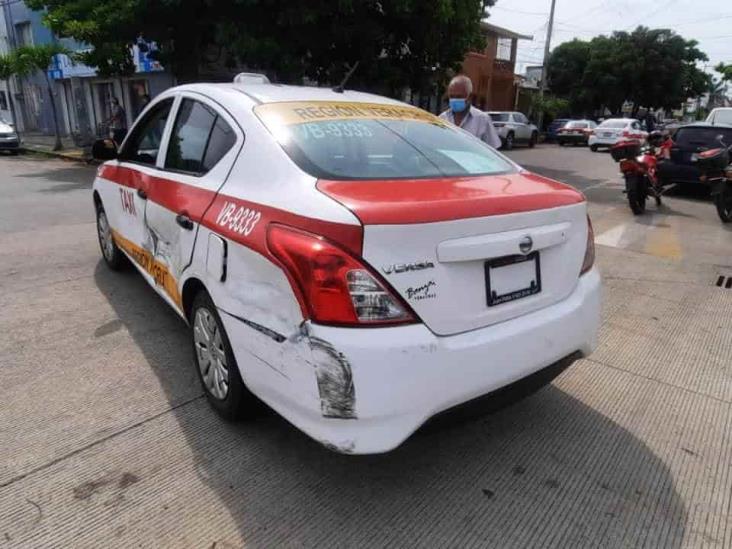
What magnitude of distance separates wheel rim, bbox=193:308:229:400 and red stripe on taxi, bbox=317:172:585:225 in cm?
95

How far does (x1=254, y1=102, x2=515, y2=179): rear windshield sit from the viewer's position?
2.47 m

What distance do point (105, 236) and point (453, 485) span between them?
13.2 ft

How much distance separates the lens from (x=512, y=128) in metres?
24.4

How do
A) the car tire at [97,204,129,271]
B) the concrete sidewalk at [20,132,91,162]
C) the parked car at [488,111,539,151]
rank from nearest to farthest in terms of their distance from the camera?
the car tire at [97,204,129,271], the concrete sidewalk at [20,132,91,162], the parked car at [488,111,539,151]

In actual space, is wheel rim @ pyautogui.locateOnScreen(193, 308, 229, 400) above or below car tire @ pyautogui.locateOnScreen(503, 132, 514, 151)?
above

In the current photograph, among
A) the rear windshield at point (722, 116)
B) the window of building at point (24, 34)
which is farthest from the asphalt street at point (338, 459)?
the window of building at point (24, 34)

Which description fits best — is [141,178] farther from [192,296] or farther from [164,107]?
[192,296]

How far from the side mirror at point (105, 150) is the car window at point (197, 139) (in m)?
1.36

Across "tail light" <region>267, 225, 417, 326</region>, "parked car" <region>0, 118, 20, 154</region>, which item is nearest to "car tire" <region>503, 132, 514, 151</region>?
"parked car" <region>0, 118, 20, 154</region>

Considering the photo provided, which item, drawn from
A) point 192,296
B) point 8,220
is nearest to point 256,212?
point 192,296

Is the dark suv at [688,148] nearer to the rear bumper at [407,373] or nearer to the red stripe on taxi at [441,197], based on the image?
the red stripe on taxi at [441,197]

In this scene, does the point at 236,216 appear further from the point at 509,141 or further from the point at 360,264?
the point at 509,141

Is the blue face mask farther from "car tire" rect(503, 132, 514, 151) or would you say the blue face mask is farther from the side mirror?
"car tire" rect(503, 132, 514, 151)

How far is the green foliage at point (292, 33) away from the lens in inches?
→ 470
